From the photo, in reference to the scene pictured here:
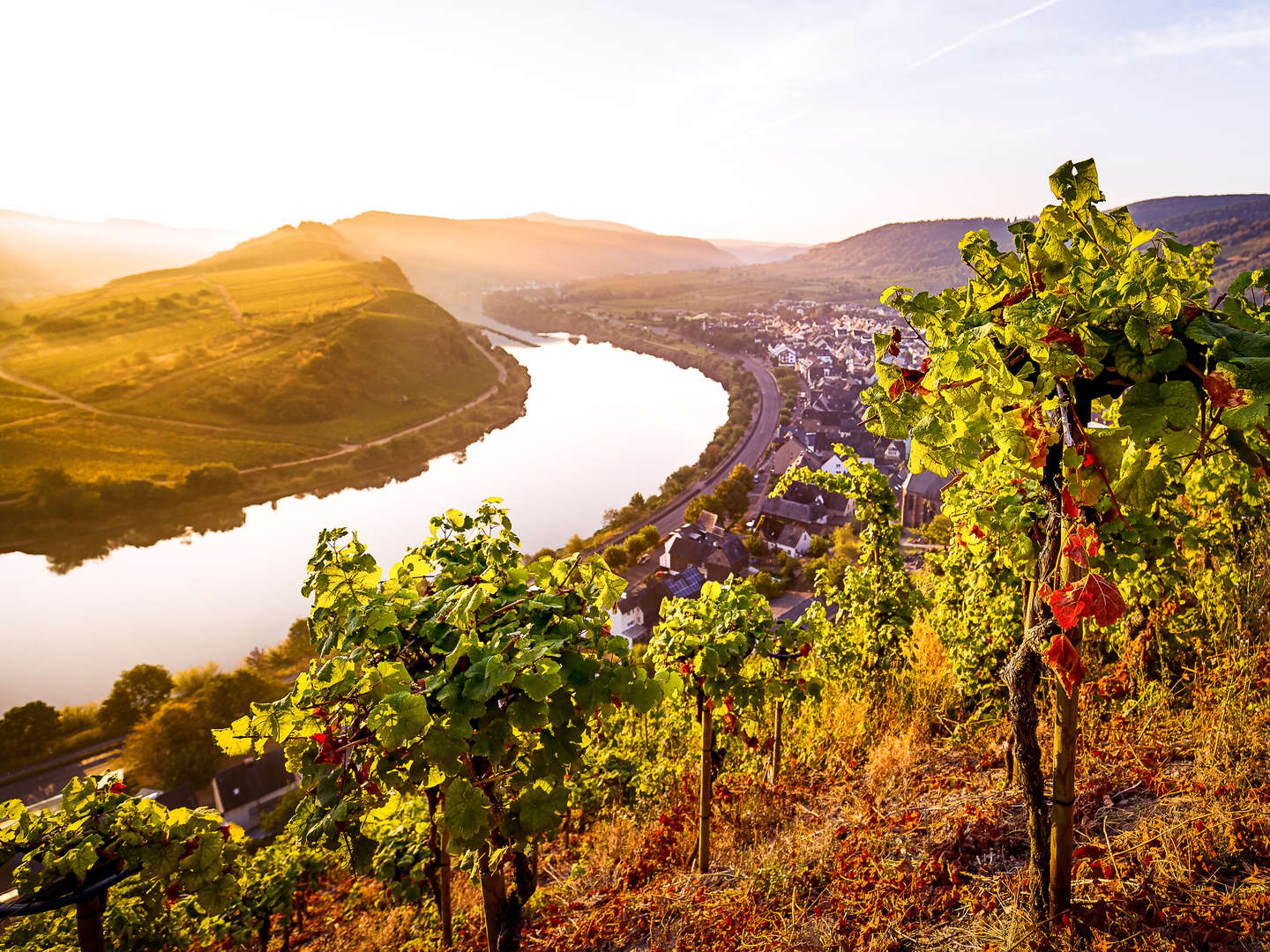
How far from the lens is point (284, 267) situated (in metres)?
98.8

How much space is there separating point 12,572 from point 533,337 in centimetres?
7121

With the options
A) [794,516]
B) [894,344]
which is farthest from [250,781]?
[794,516]

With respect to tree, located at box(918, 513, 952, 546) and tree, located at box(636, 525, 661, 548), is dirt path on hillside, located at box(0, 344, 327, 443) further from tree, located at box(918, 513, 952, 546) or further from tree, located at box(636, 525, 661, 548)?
tree, located at box(918, 513, 952, 546)

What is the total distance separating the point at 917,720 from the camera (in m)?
4.39

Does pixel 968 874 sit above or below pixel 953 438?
below

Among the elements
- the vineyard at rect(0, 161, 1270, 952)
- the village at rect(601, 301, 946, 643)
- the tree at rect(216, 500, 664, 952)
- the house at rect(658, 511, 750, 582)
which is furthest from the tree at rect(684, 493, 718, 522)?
the tree at rect(216, 500, 664, 952)

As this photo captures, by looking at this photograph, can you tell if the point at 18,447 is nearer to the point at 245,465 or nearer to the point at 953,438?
the point at 245,465

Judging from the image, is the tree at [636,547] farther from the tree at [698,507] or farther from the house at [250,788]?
the house at [250,788]

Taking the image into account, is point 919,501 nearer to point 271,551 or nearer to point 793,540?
point 793,540

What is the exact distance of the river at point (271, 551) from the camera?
23.3 m

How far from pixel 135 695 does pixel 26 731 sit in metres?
2.51

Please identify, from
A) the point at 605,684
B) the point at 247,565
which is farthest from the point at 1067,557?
the point at 247,565

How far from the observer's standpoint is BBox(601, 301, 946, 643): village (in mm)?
22672

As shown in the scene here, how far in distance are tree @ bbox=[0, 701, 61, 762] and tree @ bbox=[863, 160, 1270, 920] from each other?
83.7 ft
